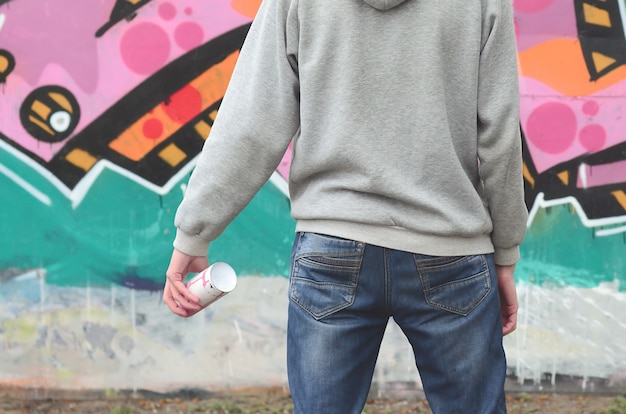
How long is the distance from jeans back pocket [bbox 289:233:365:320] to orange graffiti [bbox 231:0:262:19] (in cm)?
204

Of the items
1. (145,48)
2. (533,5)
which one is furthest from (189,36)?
(533,5)

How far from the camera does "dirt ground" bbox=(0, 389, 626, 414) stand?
3631 mm

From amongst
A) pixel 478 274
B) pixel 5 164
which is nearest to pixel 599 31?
pixel 478 274

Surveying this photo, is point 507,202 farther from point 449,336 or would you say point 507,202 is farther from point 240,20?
point 240,20

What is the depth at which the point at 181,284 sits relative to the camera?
1.87 metres

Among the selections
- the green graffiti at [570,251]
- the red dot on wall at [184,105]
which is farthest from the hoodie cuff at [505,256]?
the red dot on wall at [184,105]

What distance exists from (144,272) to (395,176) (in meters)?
2.23

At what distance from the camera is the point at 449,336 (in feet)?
5.72

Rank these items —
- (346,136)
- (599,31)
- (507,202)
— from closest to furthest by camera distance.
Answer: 1. (346,136)
2. (507,202)
3. (599,31)

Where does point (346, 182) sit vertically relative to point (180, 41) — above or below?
below

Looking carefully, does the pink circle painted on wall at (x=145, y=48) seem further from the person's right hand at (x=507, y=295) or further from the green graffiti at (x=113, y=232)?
the person's right hand at (x=507, y=295)

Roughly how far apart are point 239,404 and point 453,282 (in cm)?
219

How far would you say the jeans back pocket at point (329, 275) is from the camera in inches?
67.4

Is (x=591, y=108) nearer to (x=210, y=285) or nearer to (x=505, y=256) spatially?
(x=505, y=256)
